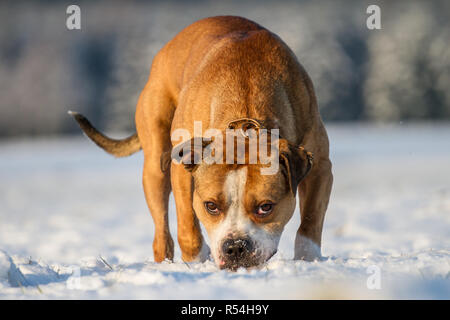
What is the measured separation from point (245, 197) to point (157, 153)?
2.11 m

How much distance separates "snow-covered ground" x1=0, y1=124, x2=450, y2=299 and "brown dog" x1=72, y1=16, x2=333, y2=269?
29 cm

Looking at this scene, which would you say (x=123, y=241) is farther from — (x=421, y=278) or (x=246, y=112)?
(x=421, y=278)

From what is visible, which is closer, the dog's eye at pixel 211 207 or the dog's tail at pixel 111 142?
the dog's eye at pixel 211 207

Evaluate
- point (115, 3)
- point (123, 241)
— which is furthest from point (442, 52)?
point (123, 241)

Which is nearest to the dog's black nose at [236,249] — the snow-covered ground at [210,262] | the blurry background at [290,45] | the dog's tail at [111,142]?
the snow-covered ground at [210,262]

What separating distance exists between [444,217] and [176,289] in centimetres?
676

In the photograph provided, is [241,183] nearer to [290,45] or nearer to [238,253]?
[238,253]

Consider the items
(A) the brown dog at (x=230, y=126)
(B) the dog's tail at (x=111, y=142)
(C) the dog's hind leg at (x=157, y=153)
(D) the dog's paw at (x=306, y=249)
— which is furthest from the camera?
(B) the dog's tail at (x=111, y=142)

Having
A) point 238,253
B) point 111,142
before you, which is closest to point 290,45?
point 111,142

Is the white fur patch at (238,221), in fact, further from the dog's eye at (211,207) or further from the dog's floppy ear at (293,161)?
the dog's floppy ear at (293,161)

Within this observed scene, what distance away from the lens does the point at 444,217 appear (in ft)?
30.2

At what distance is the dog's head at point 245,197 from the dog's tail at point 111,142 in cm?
259

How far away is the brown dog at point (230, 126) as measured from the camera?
4.29 metres
